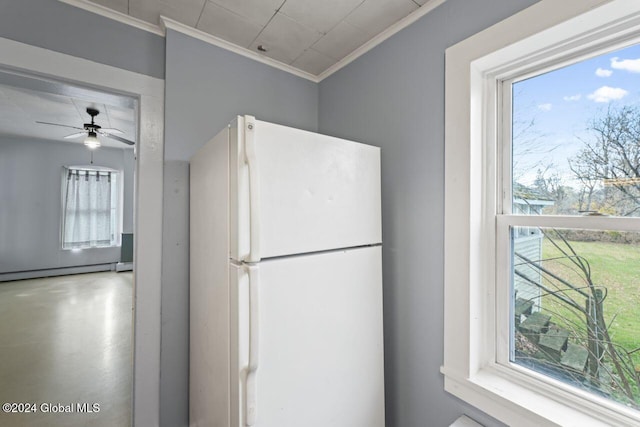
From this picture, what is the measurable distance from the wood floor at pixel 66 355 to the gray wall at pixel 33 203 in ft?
2.29

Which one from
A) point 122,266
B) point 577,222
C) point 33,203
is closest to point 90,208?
point 33,203

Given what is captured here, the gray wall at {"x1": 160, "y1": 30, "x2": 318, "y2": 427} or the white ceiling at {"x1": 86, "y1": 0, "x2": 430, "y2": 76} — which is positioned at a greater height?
the white ceiling at {"x1": 86, "y1": 0, "x2": 430, "y2": 76}

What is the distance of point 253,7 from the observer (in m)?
1.33

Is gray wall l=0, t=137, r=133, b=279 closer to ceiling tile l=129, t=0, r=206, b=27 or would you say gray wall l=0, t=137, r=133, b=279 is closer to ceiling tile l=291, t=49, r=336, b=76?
ceiling tile l=129, t=0, r=206, b=27

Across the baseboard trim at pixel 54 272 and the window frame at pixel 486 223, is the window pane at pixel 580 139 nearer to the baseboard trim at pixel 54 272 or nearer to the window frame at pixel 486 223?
the window frame at pixel 486 223

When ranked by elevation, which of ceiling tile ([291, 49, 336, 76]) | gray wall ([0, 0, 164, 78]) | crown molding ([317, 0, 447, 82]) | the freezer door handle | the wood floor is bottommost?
the wood floor

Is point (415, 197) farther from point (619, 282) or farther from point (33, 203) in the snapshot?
point (33, 203)

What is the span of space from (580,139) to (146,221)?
6.46 feet

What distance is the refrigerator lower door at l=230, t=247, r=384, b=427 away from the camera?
2.91 ft

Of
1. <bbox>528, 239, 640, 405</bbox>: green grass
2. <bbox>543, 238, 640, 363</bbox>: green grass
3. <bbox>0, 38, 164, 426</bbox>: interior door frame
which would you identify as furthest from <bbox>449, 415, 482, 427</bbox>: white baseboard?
<bbox>0, 38, 164, 426</bbox>: interior door frame

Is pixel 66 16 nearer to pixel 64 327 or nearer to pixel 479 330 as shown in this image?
pixel 479 330

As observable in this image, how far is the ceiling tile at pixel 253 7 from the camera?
1.30 metres

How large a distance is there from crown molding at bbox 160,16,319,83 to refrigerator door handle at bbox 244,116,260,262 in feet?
3.42

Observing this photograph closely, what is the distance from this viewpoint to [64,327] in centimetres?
318
